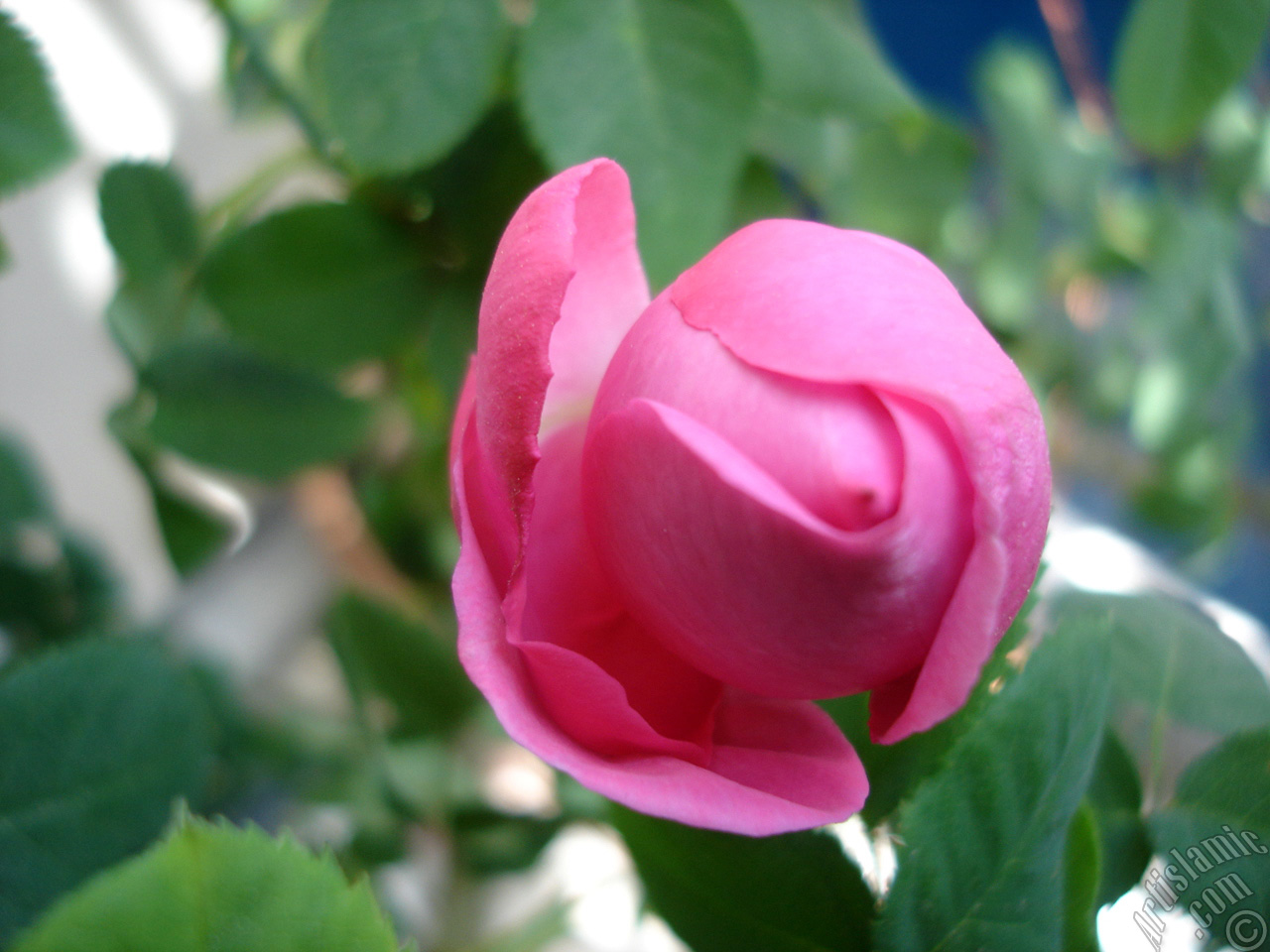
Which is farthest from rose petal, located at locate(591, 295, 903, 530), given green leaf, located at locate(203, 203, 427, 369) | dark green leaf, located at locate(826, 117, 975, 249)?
dark green leaf, located at locate(826, 117, 975, 249)

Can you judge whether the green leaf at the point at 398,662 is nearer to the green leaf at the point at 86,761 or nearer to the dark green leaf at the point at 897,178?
the green leaf at the point at 86,761

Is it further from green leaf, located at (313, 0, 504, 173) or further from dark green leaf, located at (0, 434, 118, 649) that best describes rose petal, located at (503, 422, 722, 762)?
dark green leaf, located at (0, 434, 118, 649)

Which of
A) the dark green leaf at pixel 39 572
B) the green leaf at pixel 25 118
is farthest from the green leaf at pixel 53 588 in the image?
the green leaf at pixel 25 118

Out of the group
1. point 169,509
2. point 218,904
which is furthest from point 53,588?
point 218,904

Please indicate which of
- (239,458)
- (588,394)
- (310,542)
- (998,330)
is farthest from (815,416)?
(310,542)

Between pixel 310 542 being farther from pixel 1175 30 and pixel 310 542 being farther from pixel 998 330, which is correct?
pixel 1175 30

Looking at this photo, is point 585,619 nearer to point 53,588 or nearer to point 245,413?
point 245,413
